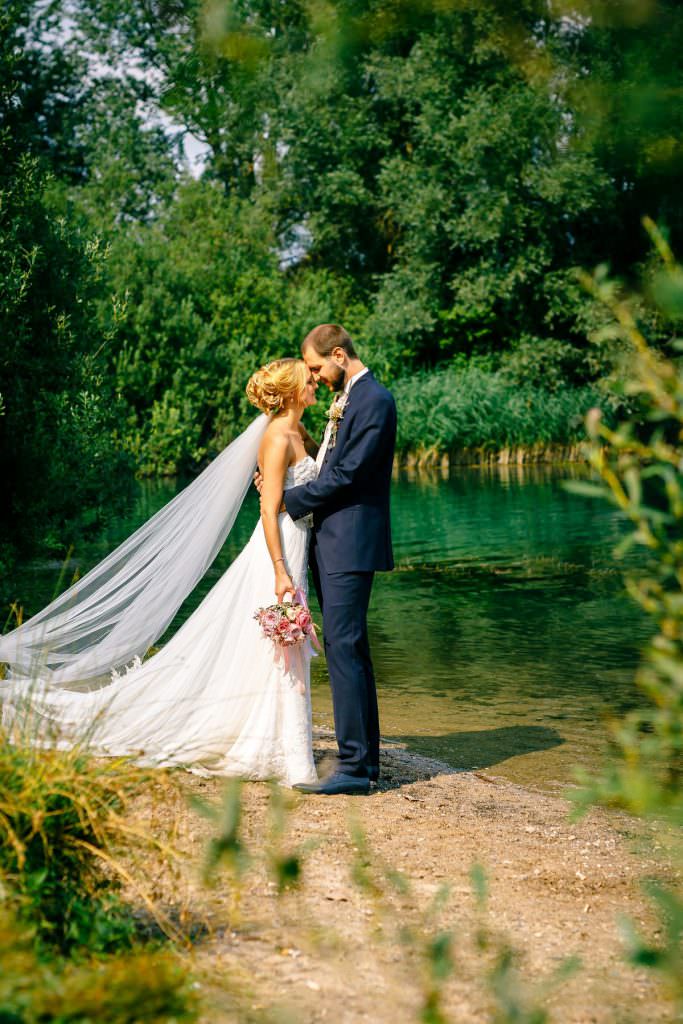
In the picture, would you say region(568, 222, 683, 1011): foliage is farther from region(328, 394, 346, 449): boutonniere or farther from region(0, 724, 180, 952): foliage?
region(328, 394, 346, 449): boutonniere

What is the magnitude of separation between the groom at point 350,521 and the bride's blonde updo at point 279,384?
0.28 ft

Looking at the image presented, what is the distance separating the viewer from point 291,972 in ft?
13.0

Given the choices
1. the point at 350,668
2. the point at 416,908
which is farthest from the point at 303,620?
the point at 416,908

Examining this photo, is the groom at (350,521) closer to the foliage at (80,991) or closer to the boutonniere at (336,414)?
the boutonniere at (336,414)

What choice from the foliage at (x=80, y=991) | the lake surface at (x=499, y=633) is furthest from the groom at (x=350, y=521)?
the foliage at (x=80, y=991)

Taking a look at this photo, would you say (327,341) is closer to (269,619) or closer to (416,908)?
(269,619)

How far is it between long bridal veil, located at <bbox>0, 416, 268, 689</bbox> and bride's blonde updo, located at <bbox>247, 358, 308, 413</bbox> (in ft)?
0.83

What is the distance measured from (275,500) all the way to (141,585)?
1058 mm

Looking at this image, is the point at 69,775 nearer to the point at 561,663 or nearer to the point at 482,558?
the point at 561,663

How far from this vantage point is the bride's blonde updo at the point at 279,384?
21.7 ft

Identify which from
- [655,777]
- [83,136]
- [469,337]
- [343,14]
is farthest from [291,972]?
[83,136]

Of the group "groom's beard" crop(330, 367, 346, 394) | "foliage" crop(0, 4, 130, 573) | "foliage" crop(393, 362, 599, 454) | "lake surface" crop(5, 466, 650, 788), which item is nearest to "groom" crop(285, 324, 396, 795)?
"groom's beard" crop(330, 367, 346, 394)

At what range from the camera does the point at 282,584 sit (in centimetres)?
655

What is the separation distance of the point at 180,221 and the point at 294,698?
37415 millimetres
